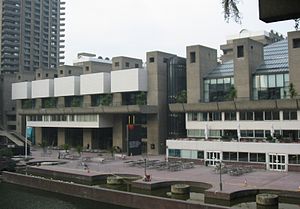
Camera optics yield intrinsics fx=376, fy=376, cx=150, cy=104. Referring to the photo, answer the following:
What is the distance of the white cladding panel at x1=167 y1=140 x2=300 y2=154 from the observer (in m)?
43.1

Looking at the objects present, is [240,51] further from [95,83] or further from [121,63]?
[95,83]

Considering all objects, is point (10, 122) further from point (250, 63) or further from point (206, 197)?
point (206, 197)

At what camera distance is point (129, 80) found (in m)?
65.6

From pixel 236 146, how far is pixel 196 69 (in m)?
15.8

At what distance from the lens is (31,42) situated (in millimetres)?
137500

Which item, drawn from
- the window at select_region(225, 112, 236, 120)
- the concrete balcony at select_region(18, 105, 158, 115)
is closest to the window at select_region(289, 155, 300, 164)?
the window at select_region(225, 112, 236, 120)

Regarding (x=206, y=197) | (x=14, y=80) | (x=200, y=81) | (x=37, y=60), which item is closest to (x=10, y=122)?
(x=14, y=80)

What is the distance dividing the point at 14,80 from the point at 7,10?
46.8 metres

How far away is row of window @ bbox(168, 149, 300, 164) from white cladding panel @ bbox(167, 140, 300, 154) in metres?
0.45

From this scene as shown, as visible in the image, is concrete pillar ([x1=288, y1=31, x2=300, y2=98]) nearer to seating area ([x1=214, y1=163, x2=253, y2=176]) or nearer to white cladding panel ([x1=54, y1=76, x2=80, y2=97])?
seating area ([x1=214, y1=163, x2=253, y2=176])

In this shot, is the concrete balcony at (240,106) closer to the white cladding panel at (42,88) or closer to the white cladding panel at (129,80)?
the white cladding panel at (129,80)

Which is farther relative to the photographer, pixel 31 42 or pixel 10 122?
pixel 31 42

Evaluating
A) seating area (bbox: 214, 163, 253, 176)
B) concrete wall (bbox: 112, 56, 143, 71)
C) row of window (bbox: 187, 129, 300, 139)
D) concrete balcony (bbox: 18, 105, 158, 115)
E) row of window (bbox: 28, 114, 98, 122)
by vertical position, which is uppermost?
concrete wall (bbox: 112, 56, 143, 71)

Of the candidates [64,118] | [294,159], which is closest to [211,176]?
[294,159]
